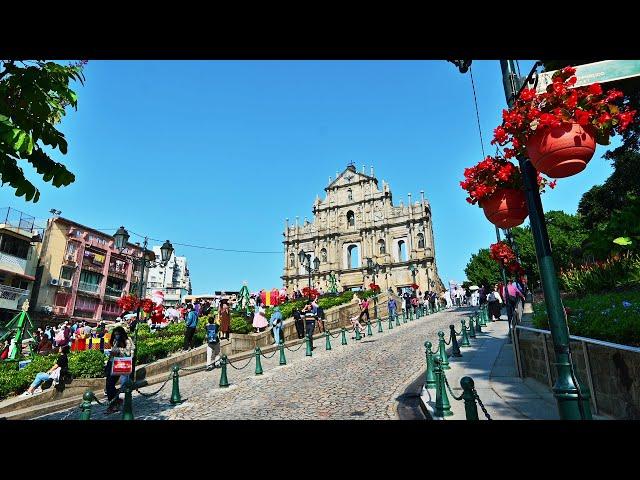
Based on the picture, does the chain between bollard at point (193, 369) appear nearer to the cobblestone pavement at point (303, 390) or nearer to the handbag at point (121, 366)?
the cobblestone pavement at point (303, 390)

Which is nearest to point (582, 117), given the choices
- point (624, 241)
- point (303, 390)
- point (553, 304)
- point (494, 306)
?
point (553, 304)

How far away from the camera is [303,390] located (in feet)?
27.4

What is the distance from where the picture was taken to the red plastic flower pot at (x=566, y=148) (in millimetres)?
2734

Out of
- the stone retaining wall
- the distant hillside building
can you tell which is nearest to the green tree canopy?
the stone retaining wall

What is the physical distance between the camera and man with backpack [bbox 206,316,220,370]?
1161cm

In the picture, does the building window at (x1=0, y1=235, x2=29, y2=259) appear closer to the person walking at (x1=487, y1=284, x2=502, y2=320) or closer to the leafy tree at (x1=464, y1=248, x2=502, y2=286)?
the person walking at (x1=487, y1=284, x2=502, y2=320)

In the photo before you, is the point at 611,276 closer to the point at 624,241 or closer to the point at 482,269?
the point at 624,241

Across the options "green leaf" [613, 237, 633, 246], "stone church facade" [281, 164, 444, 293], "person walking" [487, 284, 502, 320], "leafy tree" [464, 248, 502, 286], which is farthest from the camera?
"stone church facade" [281, 164, 444, 293]

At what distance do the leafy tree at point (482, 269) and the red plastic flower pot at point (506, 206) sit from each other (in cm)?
3890

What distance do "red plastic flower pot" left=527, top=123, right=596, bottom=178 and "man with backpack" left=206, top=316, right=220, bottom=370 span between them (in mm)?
10567

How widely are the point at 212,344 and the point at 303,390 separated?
16.0 ft

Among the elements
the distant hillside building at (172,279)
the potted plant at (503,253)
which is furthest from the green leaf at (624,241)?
the distant hillside building at (172,279)

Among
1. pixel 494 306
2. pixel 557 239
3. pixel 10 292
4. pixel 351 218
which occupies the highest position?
pixel 351 218
